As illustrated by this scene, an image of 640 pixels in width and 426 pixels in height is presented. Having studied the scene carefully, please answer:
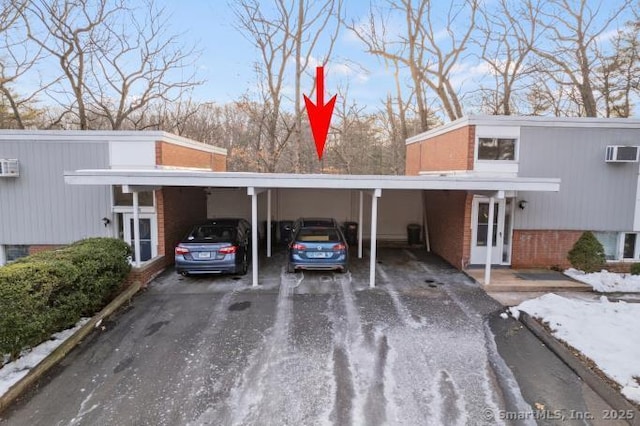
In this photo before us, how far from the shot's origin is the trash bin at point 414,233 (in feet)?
45.6

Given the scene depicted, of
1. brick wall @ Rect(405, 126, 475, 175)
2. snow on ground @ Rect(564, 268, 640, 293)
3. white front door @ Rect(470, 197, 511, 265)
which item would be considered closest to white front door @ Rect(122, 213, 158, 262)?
brick wall @ Rect(405, 126, 475, 175)

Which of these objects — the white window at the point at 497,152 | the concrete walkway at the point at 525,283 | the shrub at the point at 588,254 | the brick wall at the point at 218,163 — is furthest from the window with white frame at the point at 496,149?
the brick wall at the point at 218,163

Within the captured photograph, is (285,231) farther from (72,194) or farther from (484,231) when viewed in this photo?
(484,231)

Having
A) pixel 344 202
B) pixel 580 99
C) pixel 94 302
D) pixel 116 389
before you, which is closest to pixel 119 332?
pixel 94 302

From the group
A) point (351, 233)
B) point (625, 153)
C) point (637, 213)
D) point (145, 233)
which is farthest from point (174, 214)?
point (637, 213)

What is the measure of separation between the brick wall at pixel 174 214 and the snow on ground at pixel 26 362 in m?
4.44

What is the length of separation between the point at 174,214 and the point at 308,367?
7487 mm

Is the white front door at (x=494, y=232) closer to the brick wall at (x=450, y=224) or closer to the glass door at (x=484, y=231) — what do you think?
the glass door at (x=484, y=231)

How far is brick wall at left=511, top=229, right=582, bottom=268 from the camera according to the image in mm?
9930

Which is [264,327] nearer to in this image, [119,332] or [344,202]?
[119,332]

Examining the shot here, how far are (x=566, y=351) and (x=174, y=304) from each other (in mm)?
6968

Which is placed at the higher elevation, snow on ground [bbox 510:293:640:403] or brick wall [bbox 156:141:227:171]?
brick wall [bbox 156:141:227:171]

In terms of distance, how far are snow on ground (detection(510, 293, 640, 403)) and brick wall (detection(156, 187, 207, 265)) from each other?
28.7ft

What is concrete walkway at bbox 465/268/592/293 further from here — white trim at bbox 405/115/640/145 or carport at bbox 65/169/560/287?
white trim at bbox 405/115/640/145
